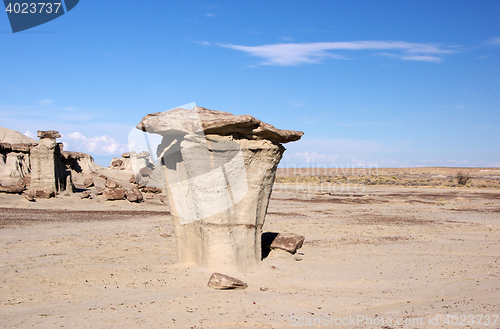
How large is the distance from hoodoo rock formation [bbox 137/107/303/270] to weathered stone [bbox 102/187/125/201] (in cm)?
1524

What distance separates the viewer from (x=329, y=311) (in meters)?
5.30

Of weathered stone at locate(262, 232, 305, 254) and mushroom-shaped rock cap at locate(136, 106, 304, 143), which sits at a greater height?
mushroom-shaped rock cap at locate(136, 106, 304, 143)

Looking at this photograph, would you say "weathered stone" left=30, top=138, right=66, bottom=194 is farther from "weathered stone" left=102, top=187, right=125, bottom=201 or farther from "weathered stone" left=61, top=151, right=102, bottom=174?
"weathered stone" left=61, top=151, right=102, bottom=174

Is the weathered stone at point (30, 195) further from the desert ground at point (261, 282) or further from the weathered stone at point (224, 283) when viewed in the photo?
the weathered stone at point (224, 283)

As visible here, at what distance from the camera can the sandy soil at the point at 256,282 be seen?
4.94 m

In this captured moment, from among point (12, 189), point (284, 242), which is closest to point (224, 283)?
point (284, 242)

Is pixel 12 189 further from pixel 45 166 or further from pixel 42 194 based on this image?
pixel 45 166

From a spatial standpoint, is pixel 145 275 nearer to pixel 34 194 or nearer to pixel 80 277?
pixel 80 277

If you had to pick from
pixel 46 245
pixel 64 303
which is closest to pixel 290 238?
pixel 64 303

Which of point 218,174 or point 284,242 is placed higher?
point 218,174

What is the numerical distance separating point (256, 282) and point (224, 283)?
790 mm

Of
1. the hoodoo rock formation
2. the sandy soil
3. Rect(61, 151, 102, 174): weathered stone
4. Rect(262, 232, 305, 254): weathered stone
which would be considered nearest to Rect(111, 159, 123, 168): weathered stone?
Rect(61, 151, 102, 174): weathered stone

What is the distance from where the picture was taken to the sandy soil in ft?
16.2

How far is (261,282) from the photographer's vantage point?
6.64 m
